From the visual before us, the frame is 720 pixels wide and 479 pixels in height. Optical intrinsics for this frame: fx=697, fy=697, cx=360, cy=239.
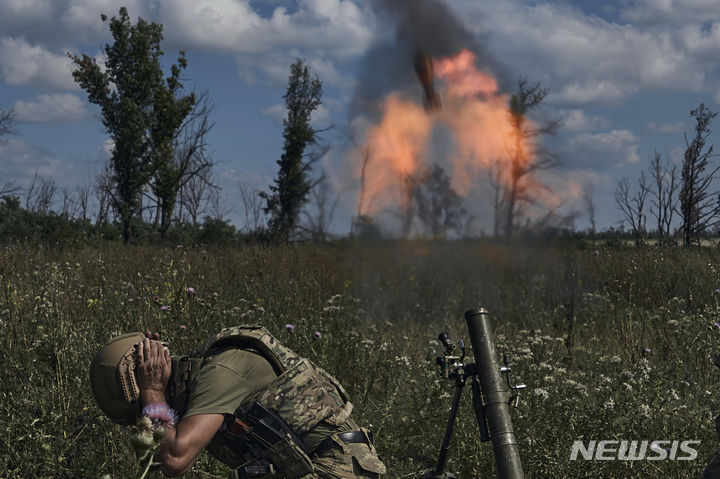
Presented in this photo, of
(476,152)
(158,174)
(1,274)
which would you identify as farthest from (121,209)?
(476,152)

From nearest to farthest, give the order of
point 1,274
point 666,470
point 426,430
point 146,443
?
point 146,443 < point 666,470 < point 426,430 < point 1,274

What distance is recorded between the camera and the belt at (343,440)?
306 cm

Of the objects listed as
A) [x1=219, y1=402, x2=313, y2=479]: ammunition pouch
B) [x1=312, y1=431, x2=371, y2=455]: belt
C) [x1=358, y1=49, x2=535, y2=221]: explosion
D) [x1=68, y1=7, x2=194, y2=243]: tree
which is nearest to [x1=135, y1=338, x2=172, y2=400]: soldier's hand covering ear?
[x1=219, y1=402, x2=313, y2=479]: ammunition pouch

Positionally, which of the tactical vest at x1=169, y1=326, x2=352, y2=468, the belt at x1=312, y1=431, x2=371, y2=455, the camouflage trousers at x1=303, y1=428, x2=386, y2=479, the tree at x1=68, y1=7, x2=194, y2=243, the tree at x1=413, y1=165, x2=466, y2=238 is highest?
the tree at x1=68, y1=7, x2=194, y2=243

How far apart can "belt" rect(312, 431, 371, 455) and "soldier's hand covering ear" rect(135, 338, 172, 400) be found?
0.73 m

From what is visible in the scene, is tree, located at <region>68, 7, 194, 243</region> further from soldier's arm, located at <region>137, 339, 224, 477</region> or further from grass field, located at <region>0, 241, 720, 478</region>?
soldier's arm, located at <region>137, 339, 224, 477</region>

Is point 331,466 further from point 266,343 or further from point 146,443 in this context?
point 146,443

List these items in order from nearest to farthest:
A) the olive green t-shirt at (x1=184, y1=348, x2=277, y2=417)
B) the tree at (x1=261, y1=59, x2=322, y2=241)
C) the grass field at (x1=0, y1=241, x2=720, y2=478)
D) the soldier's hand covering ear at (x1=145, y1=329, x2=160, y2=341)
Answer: the olive green t-shirt at (x1=184, y1=348, x2=277, y2=417) → the soldier's hand covering ear at (x1=145, y1=329, x2=160, y2=341) → the grass field at (x1=0, y1=241, x2=720, y2=478) → the tree at (x1=261, y1=59, x2=322, y2=241)

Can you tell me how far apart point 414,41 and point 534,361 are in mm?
3341

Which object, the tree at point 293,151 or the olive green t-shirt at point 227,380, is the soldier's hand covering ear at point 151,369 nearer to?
the olive green t-shirt at point 227,380

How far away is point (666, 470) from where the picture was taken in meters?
4.39

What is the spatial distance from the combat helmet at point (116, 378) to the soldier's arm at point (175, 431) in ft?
0.15

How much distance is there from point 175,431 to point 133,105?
24.1 m

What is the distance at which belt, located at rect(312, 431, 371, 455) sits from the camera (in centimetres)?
306
